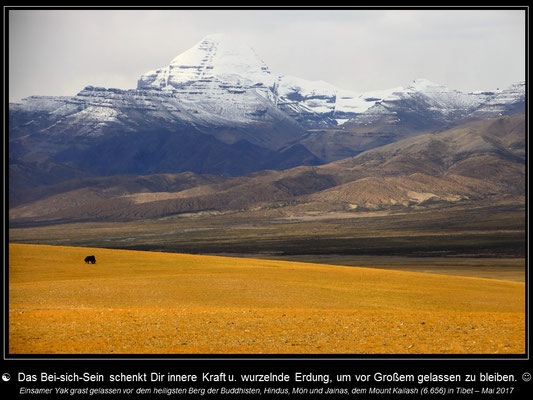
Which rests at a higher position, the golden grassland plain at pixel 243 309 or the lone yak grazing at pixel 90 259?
the lone yak grazing at pixel 90 259

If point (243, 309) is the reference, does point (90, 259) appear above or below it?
above

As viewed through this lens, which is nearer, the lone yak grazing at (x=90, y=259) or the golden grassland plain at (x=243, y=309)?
the golden grassland plain at (x=243, y=309)

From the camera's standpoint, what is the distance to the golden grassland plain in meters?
22.5

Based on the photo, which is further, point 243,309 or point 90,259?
point 90,259

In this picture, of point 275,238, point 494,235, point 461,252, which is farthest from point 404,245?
point 275,238

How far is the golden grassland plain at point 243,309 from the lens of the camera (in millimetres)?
22531

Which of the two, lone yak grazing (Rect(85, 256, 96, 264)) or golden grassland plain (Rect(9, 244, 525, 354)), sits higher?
lone yak grazing (Rect(85, 256, 96, 264))

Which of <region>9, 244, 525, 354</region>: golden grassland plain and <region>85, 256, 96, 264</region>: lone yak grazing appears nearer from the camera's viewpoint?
<region>9, 244, 525, 354</region>: golden grassland plain

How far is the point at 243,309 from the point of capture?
31.2 metres

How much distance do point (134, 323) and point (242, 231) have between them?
163824mm

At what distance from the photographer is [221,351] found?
21609mm
